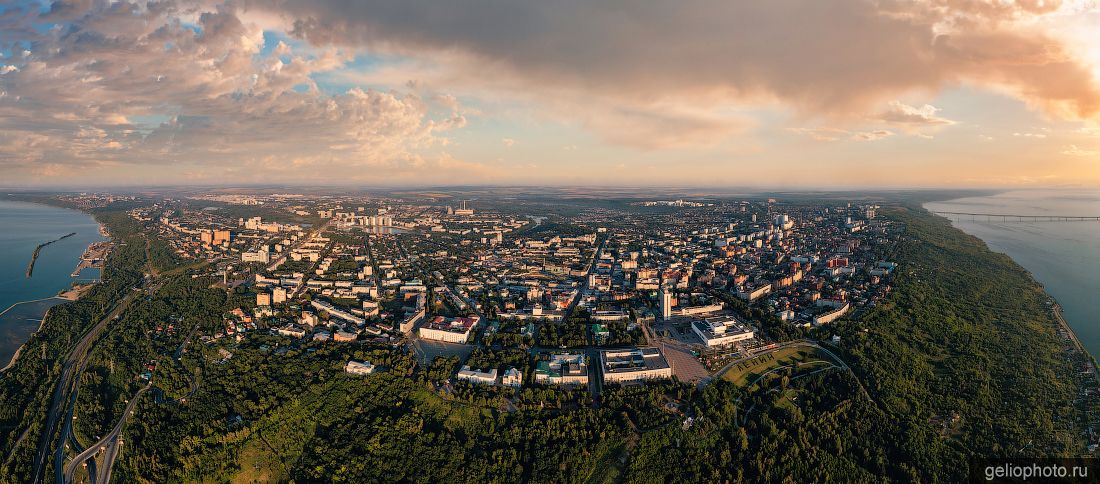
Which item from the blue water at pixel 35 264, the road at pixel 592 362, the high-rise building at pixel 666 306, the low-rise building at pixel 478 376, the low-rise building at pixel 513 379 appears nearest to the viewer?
the road at pixel 592 362

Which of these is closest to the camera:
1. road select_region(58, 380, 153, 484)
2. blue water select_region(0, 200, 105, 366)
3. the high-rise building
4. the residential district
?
road select_region(58, 380, 153, 484)

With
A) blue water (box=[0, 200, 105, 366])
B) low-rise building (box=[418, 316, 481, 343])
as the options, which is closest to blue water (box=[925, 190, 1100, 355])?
low-rise building (box=[418, 316, 481, 343])

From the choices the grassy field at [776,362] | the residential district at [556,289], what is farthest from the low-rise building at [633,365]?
the grassy field at [776,362]

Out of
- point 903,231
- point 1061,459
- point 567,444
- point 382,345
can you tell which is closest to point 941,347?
point 1061,459

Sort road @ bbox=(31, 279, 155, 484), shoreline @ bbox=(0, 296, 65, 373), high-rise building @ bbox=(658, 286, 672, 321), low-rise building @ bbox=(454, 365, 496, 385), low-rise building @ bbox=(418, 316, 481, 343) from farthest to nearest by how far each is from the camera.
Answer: high-rise building @ bbox=(658, 286, 672, 321), low-rise building @ bbox=(418, 316, 481, 343), shoreline @ bbox=(0, 296, 65, 373), low-rise building @ bbox=(454, 365, 496, 385), road @ bbox=(31, 279, 155, 484)

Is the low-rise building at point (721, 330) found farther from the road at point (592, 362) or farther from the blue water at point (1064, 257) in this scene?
the blue water at point (1064, 257)

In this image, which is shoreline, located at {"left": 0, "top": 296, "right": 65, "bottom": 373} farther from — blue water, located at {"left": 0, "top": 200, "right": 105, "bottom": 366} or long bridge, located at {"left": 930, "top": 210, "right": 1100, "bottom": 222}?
long bridge, located at {"left": 930, "top": 210, "right": 1100, "bottom": 222}

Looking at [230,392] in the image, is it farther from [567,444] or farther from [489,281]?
[489,281]
